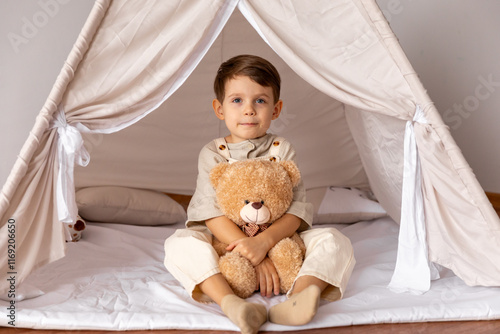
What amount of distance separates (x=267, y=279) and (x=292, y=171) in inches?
13.6

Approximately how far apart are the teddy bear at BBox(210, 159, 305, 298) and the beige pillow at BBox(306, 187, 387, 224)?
2.31 feet

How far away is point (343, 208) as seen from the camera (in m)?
2.50

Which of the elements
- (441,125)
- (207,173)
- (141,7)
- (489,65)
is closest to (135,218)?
(207,173)

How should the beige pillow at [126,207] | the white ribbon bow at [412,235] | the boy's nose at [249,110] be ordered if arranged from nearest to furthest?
the white ribbon bow at [412,235] → the boy's nose at [249,110] → the beige pillow at [126,207]

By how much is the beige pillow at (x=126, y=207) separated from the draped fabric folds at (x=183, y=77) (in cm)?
69

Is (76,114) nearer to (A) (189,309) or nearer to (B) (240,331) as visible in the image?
(A) (189,309)

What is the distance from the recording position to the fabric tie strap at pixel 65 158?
1.61 metres

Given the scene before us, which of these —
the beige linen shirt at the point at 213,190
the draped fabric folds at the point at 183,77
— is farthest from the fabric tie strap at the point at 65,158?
the beige linen shirt at the point at 213,190

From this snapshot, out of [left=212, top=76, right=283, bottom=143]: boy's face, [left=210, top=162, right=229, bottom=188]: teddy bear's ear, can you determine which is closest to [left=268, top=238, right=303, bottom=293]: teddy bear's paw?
[left=210, top=162, right=229, bottom=188]: teddy bear's ear

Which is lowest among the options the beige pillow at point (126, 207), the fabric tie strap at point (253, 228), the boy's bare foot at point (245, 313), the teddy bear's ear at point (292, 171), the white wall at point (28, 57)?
the boy's bare foot at point (245, 313)

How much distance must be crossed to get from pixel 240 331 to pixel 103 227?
40.5 inches

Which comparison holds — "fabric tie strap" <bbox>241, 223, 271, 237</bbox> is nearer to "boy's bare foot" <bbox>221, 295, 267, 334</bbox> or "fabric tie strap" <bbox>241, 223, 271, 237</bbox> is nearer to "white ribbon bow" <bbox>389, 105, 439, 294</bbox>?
"boy's bare foot" <bbox>221, 295, 267, 334</bbox>

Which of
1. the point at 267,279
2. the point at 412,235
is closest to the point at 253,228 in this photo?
the point at 267,279

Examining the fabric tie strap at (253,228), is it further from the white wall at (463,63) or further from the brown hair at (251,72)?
the white wall at (463,63)
